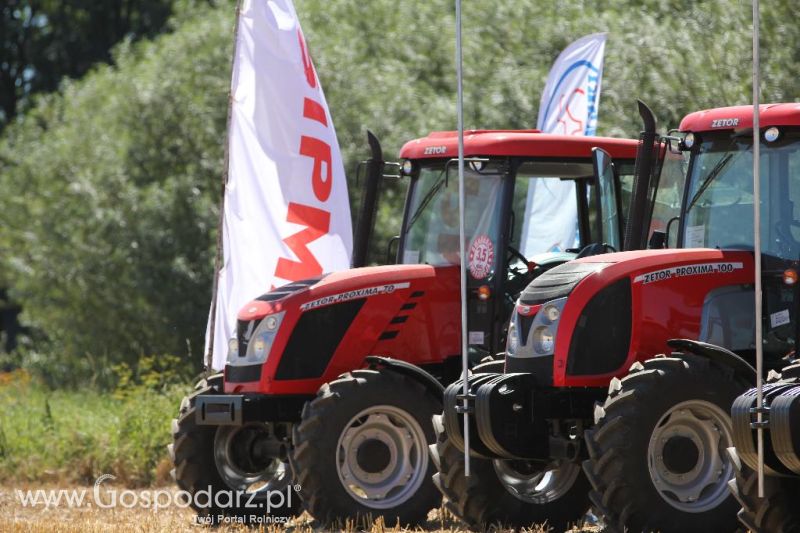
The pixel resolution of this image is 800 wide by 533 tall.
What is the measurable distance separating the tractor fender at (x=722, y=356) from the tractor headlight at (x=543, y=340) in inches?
29.8

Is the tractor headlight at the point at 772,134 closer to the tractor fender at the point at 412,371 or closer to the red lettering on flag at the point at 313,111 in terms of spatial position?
the tractor fender at the point at 412,371

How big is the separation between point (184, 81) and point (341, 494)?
1484 cm

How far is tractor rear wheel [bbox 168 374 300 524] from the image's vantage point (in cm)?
1205

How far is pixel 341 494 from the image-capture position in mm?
11023

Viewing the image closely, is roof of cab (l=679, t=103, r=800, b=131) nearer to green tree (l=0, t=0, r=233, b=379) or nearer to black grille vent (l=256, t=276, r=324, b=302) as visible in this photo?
black grille vent (l=256, t=276, r=324, b=302)

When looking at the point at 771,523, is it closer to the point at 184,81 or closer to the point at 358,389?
the point at 358,389

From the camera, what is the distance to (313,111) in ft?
46.6

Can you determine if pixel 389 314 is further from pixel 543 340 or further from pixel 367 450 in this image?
pixel 543 340

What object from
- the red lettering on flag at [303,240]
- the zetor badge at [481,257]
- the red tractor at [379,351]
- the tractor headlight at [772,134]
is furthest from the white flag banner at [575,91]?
the tractor headlight at [772,134]

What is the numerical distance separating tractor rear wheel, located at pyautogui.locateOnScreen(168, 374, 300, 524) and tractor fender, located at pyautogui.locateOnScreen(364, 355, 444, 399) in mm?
1214

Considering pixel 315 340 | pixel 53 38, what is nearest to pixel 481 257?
pixel 315 340

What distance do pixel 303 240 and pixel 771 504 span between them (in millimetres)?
6445

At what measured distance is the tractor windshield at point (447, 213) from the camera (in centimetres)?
1164

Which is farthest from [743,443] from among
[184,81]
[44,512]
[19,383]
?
[184,81]
